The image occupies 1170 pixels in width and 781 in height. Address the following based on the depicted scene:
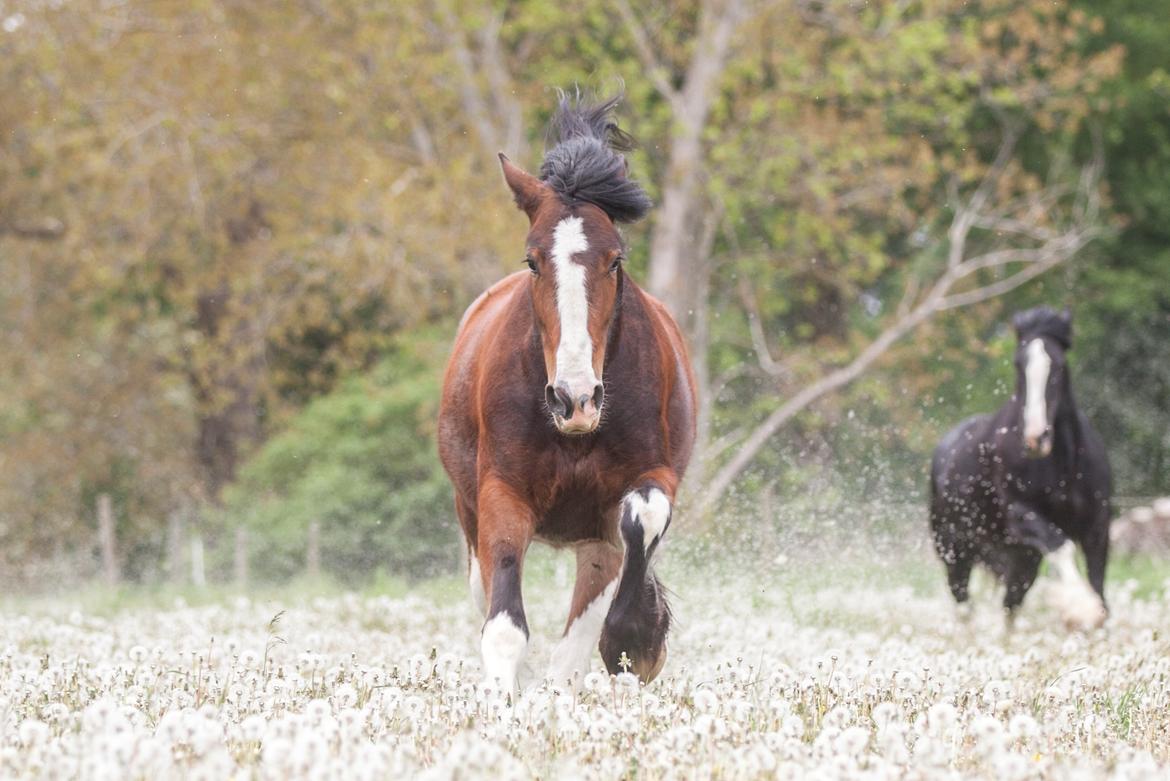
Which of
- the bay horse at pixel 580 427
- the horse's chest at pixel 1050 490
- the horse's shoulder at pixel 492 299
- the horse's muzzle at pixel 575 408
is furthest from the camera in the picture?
the horse's chest at pixel 1050 490

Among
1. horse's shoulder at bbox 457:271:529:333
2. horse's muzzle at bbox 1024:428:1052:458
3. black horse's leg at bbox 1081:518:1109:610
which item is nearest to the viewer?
horse's shoulder at bbox 457:271:529:333

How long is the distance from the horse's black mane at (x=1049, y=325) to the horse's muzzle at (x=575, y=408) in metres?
8.01

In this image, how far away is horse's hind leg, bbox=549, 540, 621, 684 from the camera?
7602mm

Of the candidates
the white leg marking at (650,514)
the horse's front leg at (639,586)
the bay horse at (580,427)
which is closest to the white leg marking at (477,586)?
the bay horse at (580,427)

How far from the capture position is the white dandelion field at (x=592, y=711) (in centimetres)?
418

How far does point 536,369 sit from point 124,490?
32.9 meters

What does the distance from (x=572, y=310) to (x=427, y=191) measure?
68.8 feet

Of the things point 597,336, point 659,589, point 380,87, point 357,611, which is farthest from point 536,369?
point 380,87

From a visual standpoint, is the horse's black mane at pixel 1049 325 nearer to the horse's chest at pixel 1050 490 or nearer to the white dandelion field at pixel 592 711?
the horse's chest at pixel 1050 490

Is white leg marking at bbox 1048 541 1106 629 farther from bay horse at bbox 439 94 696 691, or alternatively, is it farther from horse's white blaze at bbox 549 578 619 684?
horse's white blaze at bbox 549 578 619 684

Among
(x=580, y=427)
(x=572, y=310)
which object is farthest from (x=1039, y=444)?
(x=580, y=427)

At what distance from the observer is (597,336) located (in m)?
7.02

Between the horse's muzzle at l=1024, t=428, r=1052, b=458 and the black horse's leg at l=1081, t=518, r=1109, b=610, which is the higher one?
the horse's muzzle at l=1024, t=428, r=1052, b=458

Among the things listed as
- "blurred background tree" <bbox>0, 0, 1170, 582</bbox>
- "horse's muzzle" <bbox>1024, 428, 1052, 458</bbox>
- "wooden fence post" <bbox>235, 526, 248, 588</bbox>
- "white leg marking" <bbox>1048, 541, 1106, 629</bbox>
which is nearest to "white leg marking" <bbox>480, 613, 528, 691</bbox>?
"white leg marking" <bbox>1048, 541, 1106, 629</bbox>
